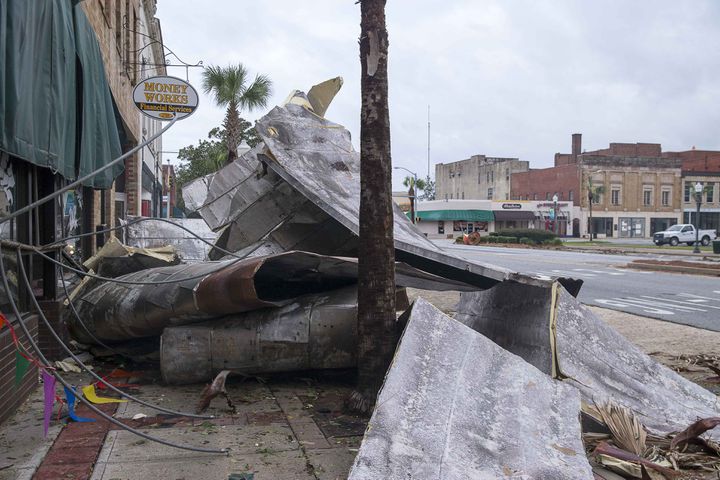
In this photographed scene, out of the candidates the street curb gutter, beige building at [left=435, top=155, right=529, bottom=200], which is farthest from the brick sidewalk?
beige building at [left=435, top=155, right=529, bottom=200]

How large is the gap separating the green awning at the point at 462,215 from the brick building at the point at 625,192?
902 centimetres

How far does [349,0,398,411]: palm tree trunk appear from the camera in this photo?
534 cm

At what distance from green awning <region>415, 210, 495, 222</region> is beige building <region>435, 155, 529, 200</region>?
13.3m

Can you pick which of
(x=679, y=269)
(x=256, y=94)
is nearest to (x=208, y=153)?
(x=256, y=94)

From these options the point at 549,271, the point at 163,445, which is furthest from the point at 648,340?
the point at 549,271

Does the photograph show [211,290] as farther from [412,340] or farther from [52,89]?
[52,89]

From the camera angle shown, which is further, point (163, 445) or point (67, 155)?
point (67, 155)

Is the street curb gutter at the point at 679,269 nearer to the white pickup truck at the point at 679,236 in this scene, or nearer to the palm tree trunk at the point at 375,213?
the palm tree trunk at the point at 375,213

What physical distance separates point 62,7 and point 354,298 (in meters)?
3.72

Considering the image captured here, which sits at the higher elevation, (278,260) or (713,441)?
(278,260)

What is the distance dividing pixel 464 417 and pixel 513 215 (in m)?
70.1

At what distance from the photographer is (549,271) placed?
22812 mm

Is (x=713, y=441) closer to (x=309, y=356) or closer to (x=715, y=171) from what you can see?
(x=309, y=356)

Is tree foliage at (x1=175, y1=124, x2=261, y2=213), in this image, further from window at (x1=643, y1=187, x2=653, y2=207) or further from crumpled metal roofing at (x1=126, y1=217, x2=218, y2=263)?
window at (x1=643, y1=187, x2=653, y2=207)
